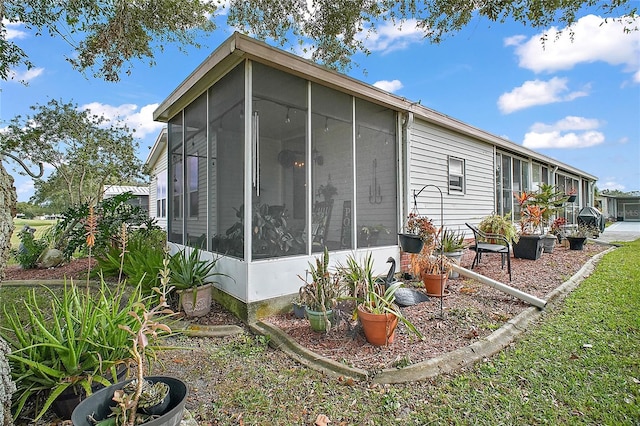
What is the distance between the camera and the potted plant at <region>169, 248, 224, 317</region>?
12.1 feet

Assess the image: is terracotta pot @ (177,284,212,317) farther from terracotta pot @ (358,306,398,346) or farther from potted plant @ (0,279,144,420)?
terracotta pot @ (358,306,398,346)

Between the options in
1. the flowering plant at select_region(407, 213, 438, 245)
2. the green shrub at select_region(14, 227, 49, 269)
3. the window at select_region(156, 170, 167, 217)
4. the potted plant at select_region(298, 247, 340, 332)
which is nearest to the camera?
the potted plant at select_region(298, 247, 340, 332)

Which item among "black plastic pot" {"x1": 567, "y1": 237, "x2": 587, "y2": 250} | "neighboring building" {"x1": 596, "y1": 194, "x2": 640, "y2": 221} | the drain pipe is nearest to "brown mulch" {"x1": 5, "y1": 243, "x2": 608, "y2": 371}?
the drain pipe

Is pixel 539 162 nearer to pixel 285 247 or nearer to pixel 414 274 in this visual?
pixel 414 274

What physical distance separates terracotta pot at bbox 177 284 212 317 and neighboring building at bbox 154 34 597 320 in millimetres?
279

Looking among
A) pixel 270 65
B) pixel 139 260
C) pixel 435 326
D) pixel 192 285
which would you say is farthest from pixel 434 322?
pixel 139 260

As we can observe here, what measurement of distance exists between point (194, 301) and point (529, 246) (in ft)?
22.6

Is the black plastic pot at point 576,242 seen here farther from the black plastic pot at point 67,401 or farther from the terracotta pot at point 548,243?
the black plastic pot at point 67,401

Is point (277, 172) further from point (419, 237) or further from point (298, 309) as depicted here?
point (419, 237)

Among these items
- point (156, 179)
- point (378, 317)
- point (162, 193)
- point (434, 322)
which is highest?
point (156, 179)

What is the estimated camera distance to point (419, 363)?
250 centimetres

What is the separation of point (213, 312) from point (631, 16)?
6751 millimetres

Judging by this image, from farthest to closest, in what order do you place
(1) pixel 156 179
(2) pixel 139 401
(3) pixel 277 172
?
(1) pixel 156 179
(3) pixel 277 172
(2) pixel 139 401

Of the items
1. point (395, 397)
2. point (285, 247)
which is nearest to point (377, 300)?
point (395, 397)
